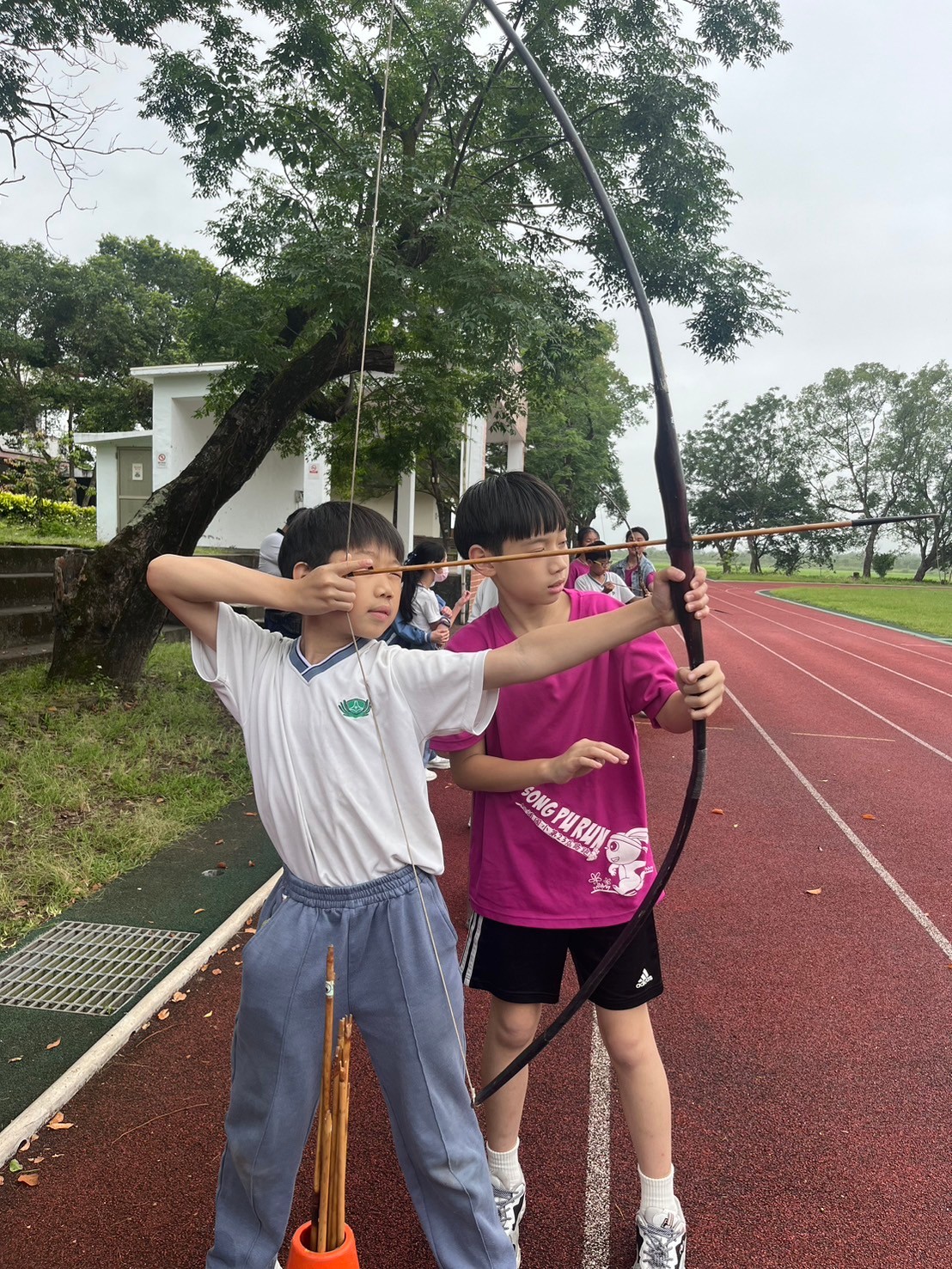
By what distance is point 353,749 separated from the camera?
1709 millimetres

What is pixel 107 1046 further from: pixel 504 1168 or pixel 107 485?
pixel 107 485

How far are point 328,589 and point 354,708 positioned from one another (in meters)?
0.26

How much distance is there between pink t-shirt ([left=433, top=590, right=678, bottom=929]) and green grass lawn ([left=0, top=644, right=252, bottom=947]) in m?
2.94

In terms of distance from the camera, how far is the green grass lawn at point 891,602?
2255 cm

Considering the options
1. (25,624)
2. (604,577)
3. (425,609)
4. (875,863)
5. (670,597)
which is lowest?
(875,863)

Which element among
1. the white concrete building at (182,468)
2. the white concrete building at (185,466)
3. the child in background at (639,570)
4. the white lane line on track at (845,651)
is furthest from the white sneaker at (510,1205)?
the white concrete building at (182,468)

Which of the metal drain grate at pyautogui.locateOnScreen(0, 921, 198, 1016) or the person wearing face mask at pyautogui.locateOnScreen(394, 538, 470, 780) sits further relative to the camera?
the person wearing face mask at pyautogui.locateOnScreen(394, 538, 470, 780)

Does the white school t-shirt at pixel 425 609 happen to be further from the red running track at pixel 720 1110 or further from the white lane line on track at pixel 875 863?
the white lane line on track at pixel 875 863

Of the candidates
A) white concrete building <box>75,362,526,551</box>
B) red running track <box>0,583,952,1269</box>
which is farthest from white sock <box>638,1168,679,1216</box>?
white concrete building <box>75,362,526,551</box>

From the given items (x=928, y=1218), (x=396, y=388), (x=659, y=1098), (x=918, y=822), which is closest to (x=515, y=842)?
(x=659, y=1098)

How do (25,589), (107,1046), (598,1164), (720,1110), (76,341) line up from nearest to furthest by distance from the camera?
(598,1164), (720,1110), (107,1046), (25,589), (76,341)

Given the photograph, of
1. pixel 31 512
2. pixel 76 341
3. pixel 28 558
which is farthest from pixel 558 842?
pixel 76 341

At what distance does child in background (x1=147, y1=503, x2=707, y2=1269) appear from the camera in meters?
1.63

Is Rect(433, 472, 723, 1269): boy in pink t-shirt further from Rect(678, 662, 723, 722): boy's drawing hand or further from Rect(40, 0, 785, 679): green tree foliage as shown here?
Rect(40, 0, 785, 679): green tree foliage
